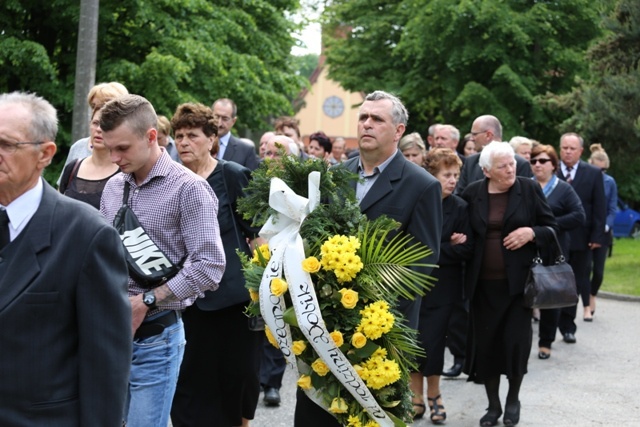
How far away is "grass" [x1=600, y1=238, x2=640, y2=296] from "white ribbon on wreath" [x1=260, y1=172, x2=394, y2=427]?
13309 millimetres

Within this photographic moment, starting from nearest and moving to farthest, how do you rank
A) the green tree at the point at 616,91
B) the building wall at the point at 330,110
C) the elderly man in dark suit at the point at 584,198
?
the elderly man in dark suit at the point at 584,198
the green tree at the point at 616,91
the building wall at the point at 330,110

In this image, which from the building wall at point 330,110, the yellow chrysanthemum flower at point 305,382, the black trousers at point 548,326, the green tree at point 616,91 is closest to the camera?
the yellow chrysanthemum flower at point 305,382

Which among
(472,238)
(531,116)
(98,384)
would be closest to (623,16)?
(531,116)

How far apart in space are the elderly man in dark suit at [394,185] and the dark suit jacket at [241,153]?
178 inches

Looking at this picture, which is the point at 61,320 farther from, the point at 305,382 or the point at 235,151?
the point at 235,151

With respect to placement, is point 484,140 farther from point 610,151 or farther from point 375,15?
point 375,15

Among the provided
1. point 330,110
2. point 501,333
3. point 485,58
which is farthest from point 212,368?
point 330,110

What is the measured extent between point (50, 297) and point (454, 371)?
7.34m

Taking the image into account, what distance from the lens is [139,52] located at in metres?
22.0

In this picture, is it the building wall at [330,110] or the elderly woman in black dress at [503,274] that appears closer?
the elderly woman in black dress at [503,274]

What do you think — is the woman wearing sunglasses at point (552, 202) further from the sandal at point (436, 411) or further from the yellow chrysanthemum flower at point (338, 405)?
the yellow chrysanthemum flower at point (338, 405)

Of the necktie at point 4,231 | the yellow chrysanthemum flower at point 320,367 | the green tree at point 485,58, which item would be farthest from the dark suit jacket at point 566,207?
the green tree at point 485,58

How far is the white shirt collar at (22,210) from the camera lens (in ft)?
10.6

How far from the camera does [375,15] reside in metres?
40.3
